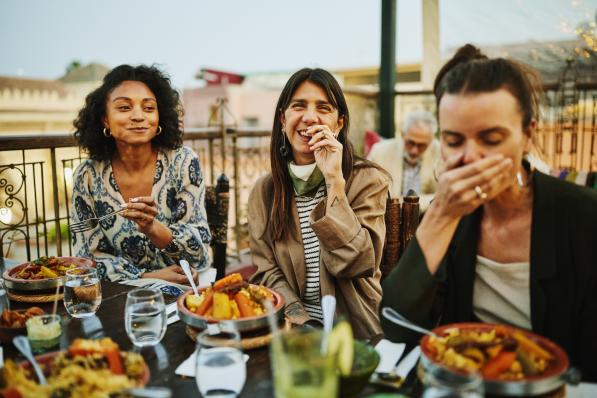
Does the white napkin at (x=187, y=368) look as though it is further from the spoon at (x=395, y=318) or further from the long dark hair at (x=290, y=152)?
the long dark hair at (x=290, y=152)

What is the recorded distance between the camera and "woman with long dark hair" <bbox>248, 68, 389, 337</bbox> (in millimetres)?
2131

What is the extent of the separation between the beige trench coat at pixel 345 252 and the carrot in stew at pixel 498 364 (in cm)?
97

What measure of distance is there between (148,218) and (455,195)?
1451 mm

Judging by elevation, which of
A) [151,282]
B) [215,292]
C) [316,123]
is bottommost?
[151,282]

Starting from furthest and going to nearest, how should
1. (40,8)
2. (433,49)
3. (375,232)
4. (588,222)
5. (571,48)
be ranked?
(40,8) < (433,49) < (571,48) < (375,232) < (588,222)

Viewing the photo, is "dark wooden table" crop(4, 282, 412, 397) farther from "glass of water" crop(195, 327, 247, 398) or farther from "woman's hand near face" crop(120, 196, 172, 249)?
"woman's hand near face" crop(120, 196, 172, 249)

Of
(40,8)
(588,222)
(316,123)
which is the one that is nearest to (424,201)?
(316,123)

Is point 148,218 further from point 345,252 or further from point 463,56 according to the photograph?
point 463,56

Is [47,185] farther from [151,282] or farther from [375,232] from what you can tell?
[375,232]

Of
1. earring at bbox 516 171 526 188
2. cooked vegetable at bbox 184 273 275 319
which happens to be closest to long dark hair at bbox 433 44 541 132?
earring at bbox 516 171 526 188

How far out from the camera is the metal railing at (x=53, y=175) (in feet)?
12.7

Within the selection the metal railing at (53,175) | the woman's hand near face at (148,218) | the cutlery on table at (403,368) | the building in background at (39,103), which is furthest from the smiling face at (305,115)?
the building in background at (39,103)

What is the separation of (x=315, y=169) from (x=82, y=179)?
1.31 m

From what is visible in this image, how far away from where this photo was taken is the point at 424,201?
5023 millimetres
